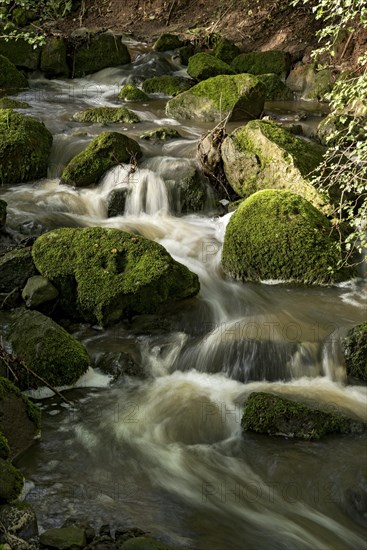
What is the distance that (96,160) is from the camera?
32.9 ft

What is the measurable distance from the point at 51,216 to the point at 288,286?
137 inches

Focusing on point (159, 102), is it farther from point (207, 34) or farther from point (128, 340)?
point (128, 340)

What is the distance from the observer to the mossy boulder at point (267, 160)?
9047 mm

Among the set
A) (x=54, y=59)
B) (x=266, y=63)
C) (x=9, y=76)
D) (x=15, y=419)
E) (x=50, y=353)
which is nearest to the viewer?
(x=15, y=419)

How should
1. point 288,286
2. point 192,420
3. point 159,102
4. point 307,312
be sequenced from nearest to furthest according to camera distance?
1. point 192,420
2. point 307,312
3. point 288,286
4. point 159,102

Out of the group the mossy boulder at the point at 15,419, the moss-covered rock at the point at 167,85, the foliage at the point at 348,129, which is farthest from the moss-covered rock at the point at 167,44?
the mossy boulder at the point at 15,419

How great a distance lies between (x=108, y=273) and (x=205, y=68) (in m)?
10.2

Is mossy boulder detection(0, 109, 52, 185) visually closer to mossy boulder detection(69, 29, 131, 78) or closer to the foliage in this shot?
the foliage

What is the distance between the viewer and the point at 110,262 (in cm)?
716

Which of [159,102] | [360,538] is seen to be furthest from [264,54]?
[360,538]

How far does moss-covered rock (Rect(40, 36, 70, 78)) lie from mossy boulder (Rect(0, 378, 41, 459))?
45.2 ft

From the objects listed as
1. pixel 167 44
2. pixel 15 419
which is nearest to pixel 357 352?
pixel 15 419

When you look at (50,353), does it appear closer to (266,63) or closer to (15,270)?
(15,270)

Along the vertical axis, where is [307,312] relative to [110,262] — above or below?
below
